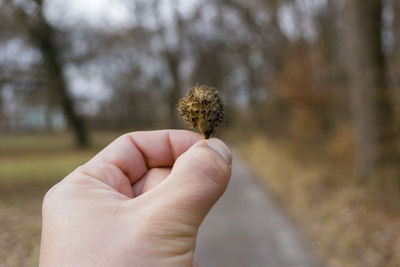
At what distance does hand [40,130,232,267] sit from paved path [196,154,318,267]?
4.70 meters

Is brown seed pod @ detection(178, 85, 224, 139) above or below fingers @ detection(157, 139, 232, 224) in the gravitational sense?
above

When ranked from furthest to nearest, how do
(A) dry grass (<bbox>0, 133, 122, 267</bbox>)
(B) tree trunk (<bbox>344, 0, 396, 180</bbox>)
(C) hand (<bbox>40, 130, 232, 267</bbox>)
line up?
(B) tree trunk (<bbox>344, 0, 396, 180</bbox>) < (A) dry grass (<bbox>0, 133, 122, 267</bbox>) < (C) hand (<bbox>40, 130, 232, 267</bbox>)

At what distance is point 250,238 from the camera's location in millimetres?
6957

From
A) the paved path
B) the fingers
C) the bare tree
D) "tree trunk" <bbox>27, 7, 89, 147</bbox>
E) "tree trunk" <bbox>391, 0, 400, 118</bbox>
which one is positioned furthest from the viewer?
"tree trunk" <bbox>27, 7, 89, 147</bbox>

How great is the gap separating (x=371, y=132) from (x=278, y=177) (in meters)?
5.47

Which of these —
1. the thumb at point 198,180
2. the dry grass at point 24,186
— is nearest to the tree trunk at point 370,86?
the thumb at point 198,180

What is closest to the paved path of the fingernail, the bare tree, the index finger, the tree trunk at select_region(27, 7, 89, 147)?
the index finger

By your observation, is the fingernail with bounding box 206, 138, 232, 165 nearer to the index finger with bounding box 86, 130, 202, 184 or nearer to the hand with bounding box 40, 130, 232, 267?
the hand with bounding box 40, 130, 232, 267

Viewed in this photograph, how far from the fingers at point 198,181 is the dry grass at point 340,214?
15.5ft

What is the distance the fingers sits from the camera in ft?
4.75

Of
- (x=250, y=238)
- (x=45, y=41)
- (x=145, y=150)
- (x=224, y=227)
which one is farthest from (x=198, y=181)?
(x=45, y=41)

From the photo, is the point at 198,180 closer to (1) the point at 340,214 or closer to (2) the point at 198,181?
(2) the point at 198,181

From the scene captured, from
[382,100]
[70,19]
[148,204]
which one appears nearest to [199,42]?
[70,19]

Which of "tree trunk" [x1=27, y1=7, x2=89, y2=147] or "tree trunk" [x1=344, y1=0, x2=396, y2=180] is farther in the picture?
"tree trunk" [x1=27, y1=7, x2=89, y2=147]
